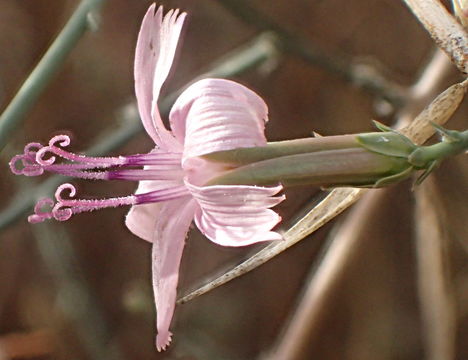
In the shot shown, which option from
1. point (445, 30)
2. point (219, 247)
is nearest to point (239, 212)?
point (445, 30)

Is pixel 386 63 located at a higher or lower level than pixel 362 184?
lower

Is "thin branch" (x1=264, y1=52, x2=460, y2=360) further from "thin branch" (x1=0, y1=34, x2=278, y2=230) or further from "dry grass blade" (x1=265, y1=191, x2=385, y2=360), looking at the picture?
"thin branch" (x1=0, y1=34, x2=278, y2=230)

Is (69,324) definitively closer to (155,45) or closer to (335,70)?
(335,70)

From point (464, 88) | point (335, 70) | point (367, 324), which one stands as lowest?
point (367, 324)

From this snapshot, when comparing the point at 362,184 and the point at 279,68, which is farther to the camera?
the point at 279,68

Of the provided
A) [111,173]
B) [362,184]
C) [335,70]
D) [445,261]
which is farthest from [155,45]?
[445,261]

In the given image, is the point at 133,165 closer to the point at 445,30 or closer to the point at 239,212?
the point at 239,212

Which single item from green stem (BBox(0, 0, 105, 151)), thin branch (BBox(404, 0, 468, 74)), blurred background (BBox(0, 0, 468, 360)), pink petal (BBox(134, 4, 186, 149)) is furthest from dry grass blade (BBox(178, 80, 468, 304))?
blurred background (BBox(0, 0, 468, 360))

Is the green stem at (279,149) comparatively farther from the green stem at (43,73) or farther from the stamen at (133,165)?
the green stem at (43,73)
